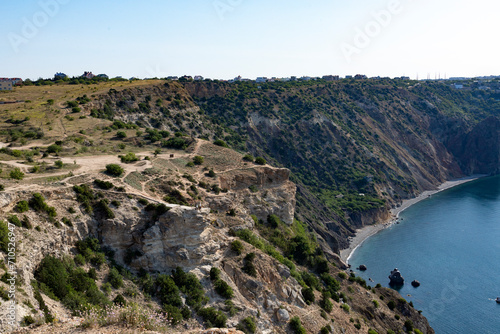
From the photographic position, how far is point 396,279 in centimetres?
6931

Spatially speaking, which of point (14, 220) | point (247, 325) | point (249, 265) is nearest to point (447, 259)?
point (249, 265)

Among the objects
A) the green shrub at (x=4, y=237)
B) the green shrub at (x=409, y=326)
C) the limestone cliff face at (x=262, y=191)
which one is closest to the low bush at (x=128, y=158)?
the limestone cliff face at (x=262, y=191)

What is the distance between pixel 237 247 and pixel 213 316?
7.62 meters

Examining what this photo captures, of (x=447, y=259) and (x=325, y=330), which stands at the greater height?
(x=325, y=330)

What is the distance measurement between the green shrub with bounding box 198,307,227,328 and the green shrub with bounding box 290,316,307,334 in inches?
280

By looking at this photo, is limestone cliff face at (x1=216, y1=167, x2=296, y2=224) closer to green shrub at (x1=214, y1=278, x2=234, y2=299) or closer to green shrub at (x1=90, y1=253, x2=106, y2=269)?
green shrub at (x1=214, y1=278, x2=234, y2=299)

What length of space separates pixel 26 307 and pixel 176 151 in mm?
34403

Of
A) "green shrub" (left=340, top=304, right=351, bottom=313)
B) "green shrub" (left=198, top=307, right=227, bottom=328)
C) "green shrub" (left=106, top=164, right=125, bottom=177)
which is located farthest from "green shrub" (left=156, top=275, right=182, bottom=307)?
"green shrub" (left=340, top=304, right=351, bottom=313)

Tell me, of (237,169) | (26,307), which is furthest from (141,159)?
(26,307)

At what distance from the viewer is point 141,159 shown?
4506cm

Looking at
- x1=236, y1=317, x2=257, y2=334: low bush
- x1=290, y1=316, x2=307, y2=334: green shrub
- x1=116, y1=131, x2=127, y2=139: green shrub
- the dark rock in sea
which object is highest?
x1=116, y1=131, x2=127, y2=139: green shrub

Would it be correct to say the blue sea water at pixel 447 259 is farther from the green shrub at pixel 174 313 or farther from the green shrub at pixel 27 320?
the green shrub at pixel 27 320

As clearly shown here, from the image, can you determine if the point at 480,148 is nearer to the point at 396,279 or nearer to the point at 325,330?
the point at 396,279

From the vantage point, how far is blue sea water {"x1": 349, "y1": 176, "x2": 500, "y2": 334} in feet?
193
